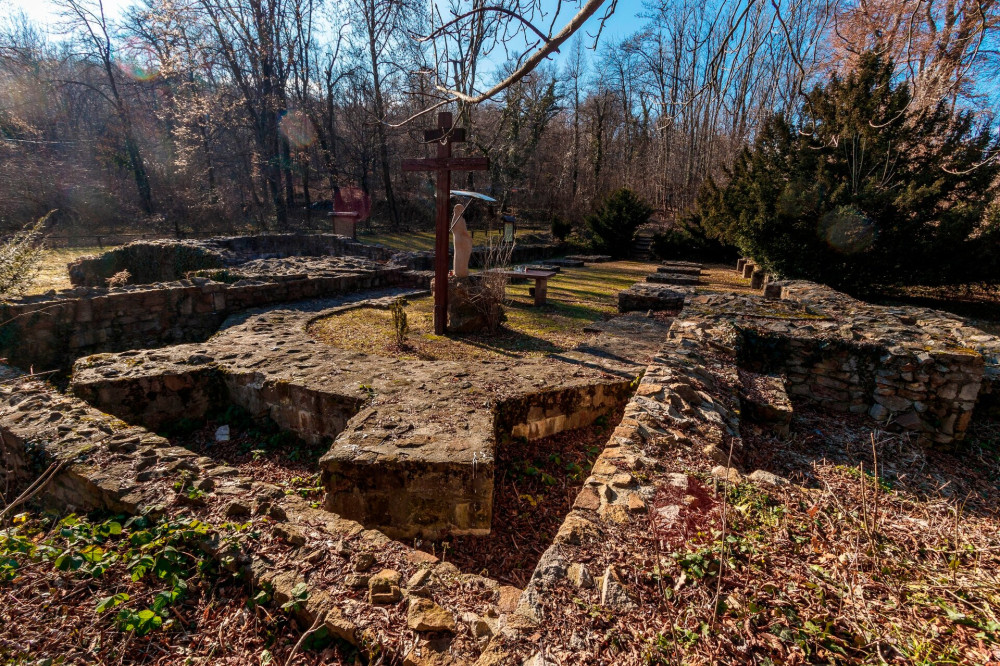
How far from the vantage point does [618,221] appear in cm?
Result: 1778

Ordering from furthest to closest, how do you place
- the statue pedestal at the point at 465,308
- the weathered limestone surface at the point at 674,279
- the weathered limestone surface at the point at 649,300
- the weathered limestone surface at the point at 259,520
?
the weathered limestone surface at the point at 674,279 < the weathered limestone surface at the point at 649,300 < the statue pedestal at the point at 465,308 < the weathered limestone surface at the point at 259,520

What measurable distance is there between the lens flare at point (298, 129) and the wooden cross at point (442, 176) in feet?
70.6

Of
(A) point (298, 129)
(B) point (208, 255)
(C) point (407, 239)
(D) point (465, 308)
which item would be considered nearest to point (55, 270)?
(B) point (208, 255)

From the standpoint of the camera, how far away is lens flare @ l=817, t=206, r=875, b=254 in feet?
30.5

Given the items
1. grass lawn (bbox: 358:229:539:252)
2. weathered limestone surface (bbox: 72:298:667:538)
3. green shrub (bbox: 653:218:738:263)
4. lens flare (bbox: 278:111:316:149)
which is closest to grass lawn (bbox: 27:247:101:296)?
weathered limestone surface (bbox: 72:298:667:538)

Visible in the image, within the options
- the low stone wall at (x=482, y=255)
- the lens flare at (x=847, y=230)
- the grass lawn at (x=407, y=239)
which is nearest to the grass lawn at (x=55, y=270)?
the low stone wall at (x=482, y=255)

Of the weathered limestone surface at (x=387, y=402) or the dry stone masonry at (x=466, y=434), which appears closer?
the dry stone masonry at (x=466, y=434)

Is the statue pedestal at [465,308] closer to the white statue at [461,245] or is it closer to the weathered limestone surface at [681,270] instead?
the white statue at [461,245]

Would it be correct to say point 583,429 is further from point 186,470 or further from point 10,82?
point 10,82

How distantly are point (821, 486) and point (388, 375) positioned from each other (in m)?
3.64

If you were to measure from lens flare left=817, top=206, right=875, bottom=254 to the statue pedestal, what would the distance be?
317 inches

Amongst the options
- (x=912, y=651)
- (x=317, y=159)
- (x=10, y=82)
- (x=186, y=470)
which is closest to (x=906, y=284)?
(x=912, y=651)

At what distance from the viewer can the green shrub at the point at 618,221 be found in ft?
57.6

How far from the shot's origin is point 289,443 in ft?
14.0
